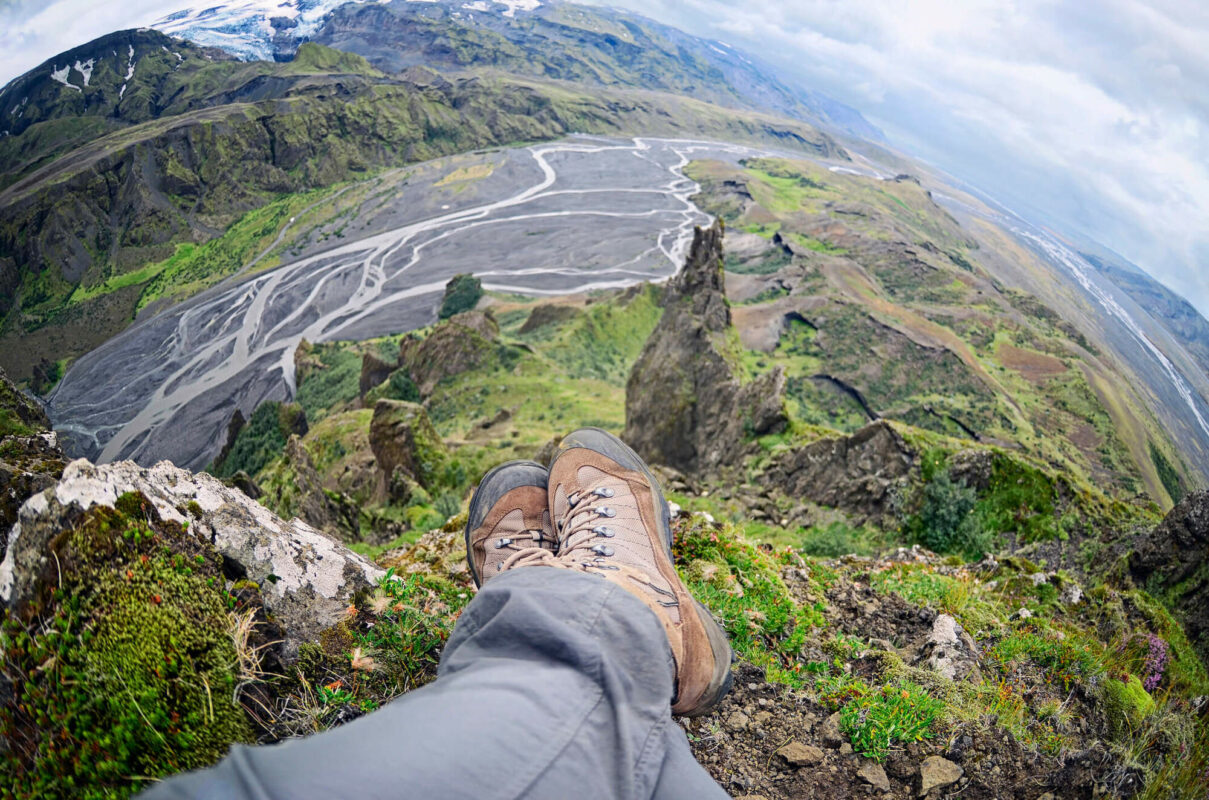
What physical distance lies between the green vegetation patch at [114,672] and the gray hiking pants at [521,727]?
84cm

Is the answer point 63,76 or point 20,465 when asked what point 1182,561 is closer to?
point 20,465

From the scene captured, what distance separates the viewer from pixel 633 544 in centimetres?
273

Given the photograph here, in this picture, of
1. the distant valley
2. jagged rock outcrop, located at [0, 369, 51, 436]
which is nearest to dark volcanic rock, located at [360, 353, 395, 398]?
the distant valley

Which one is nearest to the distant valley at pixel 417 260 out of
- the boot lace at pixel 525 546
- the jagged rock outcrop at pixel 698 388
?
the jagged rock outcrop at pixel 698 388

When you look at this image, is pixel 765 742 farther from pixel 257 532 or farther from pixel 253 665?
pixel 257 532

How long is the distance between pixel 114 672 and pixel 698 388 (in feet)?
54.0

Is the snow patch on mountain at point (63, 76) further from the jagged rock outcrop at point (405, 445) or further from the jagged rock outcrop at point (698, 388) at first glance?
the jagged rock outcrop at point (698, 388)

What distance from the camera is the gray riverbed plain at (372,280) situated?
4459 cm

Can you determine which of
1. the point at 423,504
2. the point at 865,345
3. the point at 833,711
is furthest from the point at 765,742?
the point at 865,345

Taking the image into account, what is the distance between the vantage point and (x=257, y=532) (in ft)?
8.63

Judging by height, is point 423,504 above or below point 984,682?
below

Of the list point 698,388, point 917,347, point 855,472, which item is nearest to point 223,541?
point 855,472

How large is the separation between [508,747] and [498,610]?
20.5 inches

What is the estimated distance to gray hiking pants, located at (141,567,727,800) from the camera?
1.16 m
